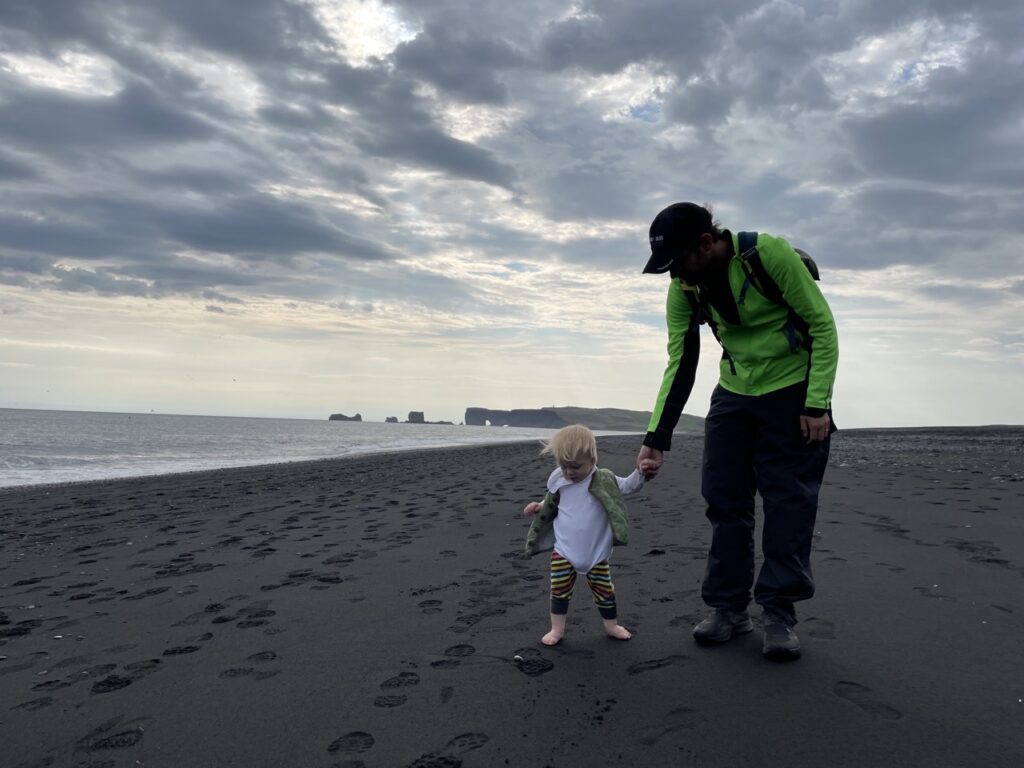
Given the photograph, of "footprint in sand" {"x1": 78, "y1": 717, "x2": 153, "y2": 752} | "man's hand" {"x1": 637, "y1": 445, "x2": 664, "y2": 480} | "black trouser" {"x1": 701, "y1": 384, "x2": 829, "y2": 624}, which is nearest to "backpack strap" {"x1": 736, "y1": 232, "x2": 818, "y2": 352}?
"black trouser" {"x1": 701, "y1": 384, "x2": 829, "y2": 624}

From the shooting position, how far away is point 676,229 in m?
3.05

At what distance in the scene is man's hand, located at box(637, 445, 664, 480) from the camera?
3.45 metres

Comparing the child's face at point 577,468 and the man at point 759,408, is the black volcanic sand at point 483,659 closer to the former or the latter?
the man at point 759,408

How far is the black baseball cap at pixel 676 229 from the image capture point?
3.05 m

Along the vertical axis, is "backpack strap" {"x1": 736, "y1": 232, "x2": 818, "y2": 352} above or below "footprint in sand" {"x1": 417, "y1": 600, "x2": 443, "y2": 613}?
above

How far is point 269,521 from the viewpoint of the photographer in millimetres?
8203

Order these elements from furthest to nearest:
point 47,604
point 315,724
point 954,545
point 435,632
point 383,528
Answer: point 383,528 → point 954,545 → point 47,604 → point 435,632 → point 315,724

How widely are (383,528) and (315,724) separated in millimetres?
4797

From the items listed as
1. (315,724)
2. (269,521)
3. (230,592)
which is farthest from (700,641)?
(269,521)

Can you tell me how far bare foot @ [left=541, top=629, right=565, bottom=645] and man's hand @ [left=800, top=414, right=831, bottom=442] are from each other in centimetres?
160

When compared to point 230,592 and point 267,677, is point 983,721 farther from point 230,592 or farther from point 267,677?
point 230,592

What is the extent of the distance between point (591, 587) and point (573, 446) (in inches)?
29.4

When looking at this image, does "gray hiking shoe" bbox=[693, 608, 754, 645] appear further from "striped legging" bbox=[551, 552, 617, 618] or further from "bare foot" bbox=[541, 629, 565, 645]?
"bare foot" bbox=[541, 629, 565, 645]

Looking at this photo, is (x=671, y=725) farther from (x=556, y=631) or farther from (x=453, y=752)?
(x=556, y=631)
